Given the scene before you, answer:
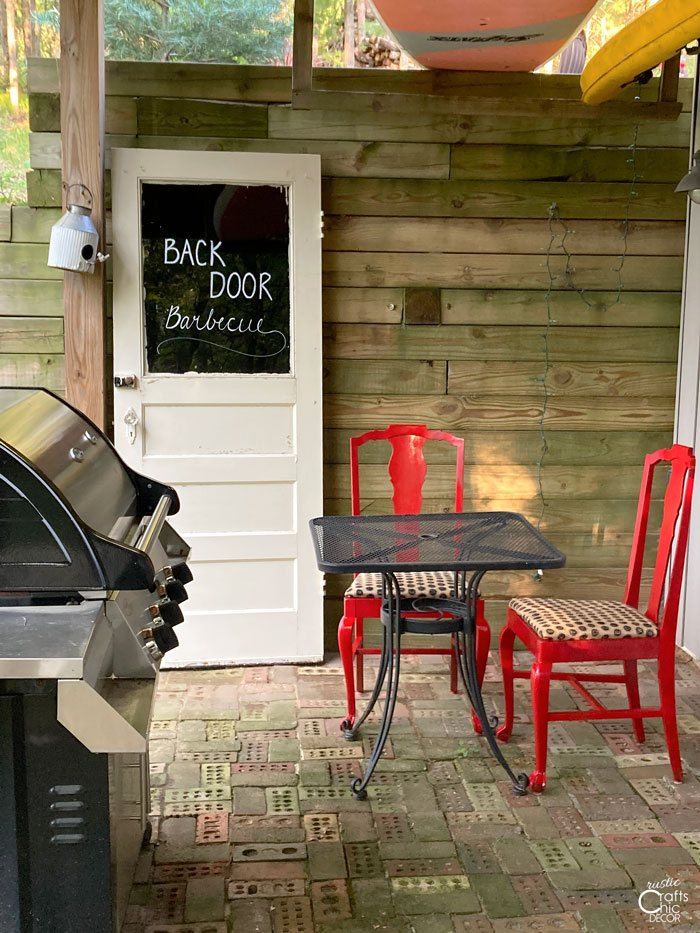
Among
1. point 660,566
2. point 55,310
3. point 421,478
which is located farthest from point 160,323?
point 660,566

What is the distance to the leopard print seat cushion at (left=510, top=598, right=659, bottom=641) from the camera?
296cm

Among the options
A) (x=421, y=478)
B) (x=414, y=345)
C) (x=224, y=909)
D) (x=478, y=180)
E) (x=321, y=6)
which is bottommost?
(x=224, y=909)

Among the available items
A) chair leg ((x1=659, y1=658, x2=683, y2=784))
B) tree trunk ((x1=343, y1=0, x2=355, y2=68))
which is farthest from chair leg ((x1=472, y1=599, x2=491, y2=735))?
tree trunk ((x1=343, y1=0, x2=355, y2=68))

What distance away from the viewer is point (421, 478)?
12.4ft

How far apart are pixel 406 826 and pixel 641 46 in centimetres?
269

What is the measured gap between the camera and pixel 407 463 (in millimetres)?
3768

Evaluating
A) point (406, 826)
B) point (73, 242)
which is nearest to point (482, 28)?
point (73, 242)

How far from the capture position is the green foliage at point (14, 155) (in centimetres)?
446

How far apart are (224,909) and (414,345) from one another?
2.53m

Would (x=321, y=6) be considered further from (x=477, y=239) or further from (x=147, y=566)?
(x=147, y=566)

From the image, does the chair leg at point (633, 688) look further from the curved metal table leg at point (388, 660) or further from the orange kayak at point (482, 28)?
the orange kayak at point (482, 28)

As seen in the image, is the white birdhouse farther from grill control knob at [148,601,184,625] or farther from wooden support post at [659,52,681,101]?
wooden support post at [659,52,681,101]

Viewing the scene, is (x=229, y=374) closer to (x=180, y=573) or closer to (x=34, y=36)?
(x=180, y=573)

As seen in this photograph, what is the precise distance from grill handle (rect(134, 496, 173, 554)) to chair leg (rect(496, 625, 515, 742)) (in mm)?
1347
